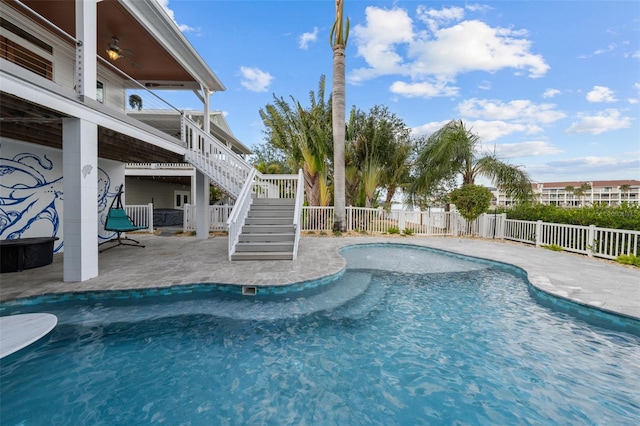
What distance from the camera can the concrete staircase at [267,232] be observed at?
6258mm

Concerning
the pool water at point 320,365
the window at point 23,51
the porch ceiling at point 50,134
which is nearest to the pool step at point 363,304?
the pool water at point 320,365

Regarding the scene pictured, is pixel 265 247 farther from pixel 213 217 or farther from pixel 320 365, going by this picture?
pixel 213 217

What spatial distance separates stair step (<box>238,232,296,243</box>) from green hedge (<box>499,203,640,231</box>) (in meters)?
9.06

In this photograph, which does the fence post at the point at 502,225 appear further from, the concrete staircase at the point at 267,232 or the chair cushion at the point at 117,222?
the chair cushion at the point at 117,222

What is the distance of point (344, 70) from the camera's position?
10.4 m

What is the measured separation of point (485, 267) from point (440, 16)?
10.7 meters

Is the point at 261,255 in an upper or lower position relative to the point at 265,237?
lower

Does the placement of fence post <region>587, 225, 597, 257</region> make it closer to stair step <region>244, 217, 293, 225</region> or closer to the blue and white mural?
stair step <region>244, 217, 293, 225</region>

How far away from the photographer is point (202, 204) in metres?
9.46

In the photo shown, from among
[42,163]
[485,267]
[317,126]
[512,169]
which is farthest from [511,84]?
[42,163]

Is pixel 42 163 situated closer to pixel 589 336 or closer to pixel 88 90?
pixel 88 90

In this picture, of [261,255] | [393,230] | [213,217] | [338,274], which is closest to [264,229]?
[261,255]

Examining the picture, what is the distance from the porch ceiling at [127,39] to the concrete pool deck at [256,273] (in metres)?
5.35

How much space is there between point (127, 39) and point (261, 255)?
20.6 feet
